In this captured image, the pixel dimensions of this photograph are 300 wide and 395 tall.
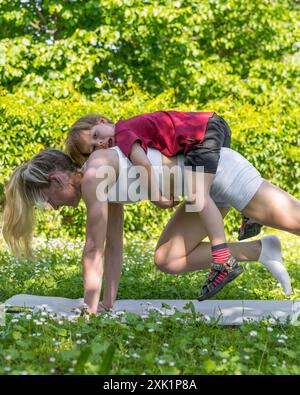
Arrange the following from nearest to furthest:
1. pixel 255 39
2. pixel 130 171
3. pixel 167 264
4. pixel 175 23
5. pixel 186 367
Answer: pixel 186 367 → pixel 130 171 → pixel 167 264 → pixel 175 23 → pixel 255 39

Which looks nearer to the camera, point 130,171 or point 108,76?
point 130,171

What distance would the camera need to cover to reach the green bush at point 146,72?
8477mm

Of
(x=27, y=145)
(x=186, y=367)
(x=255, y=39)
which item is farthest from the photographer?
(x=255, y=39)

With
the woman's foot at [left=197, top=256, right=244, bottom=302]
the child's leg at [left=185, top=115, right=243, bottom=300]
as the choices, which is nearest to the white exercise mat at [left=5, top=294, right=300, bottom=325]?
the woman's foot at [left=197, top=256, right=244, bottom=302]

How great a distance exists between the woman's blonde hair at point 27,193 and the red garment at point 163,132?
41 cm

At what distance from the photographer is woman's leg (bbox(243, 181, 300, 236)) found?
3.88 m

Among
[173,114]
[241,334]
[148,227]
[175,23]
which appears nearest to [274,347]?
[241,334]

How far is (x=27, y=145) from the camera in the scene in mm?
8328

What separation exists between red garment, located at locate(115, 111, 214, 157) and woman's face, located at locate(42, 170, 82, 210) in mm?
350

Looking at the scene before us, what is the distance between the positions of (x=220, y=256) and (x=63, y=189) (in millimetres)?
1003

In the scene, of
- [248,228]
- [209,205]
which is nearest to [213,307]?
[248,228]

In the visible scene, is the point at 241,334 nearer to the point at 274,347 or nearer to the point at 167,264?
the point at 274,347

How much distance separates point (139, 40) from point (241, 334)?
8790mm

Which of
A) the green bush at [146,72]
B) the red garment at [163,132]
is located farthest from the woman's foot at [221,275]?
the green bush at [146,72]
